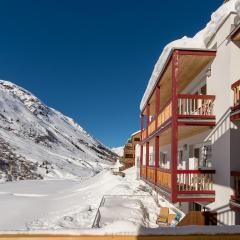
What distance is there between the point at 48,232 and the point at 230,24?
11356 millimetres

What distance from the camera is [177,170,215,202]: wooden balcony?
12.9 meters

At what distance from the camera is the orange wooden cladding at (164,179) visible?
13831 millimetres

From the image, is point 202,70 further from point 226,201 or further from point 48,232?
point 48,232

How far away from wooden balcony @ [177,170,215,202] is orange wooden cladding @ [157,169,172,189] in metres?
0.43

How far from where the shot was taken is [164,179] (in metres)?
15.0

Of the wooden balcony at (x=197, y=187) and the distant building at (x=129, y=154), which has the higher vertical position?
the distant building at (x=129, y=154)

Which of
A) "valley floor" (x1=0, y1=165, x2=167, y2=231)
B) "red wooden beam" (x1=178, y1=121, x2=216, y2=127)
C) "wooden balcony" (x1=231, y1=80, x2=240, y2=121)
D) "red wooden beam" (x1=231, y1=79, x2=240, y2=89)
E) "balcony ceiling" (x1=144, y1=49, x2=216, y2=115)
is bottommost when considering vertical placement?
"valley floor" (x1=0, y1=165, x2=167, y2=231)

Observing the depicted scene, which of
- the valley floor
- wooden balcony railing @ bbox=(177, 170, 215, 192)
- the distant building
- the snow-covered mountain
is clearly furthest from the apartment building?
the snow-covered mountain

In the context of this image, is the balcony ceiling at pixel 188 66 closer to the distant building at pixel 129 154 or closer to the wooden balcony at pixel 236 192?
the wooden balcony at pixel 236 192

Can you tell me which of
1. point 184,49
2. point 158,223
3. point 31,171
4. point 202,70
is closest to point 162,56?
point 202,70

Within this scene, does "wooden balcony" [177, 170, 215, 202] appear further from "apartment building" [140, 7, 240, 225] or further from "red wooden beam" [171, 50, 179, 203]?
"red wooden beam" [171, 50, 179, 203]

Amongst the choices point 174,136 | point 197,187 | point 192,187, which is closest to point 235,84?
point 174,136

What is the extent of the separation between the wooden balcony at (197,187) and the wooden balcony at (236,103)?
2.78 meters

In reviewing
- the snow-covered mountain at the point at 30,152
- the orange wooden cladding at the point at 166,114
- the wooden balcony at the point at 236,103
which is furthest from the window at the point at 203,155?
the snow-covered mountain at the point at 30,152
